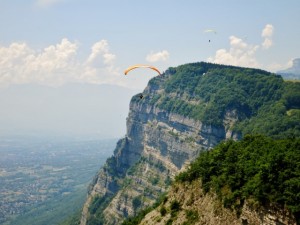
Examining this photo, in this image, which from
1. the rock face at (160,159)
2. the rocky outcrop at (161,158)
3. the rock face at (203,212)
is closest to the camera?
the rock face at (203,212)

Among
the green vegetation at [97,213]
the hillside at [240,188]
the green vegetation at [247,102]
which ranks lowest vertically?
the green vegetation at [97,213]

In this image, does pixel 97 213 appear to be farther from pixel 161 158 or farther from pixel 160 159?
pixel 161 158

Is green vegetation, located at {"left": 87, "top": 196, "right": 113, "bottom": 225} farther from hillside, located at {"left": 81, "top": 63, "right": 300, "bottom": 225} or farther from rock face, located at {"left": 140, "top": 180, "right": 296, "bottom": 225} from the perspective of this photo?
rock face, located at {"left": 140, "top": 180, "right": 296, "bottom": 225}

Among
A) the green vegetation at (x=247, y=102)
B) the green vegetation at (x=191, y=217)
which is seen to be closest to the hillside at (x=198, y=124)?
the green vegetation at (x=247, y=102)

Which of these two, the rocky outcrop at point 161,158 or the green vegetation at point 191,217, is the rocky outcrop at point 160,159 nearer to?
the rocky outcrop at point 161,158

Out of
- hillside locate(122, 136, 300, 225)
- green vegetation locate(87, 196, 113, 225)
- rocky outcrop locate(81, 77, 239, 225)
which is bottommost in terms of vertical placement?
green vegetation locate(87, 196, 113, 225)

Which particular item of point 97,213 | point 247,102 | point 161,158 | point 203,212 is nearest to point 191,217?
point 203,212

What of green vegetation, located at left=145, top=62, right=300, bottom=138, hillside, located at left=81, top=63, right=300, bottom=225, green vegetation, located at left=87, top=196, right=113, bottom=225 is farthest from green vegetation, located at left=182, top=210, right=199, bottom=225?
green vegetation, located at left=87, top=196, right=113, bottom=225
